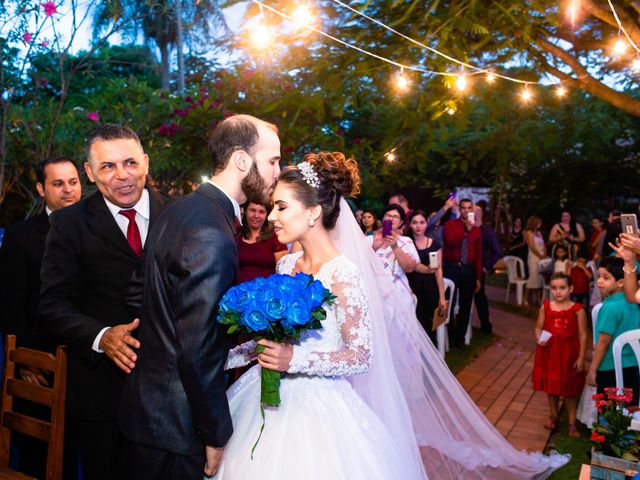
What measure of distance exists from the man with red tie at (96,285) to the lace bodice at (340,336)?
563mm

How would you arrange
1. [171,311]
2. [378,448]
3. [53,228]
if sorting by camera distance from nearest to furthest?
[171,311]
[378,448]
[53,228]

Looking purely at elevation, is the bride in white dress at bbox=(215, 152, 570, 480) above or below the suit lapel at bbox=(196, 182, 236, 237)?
below

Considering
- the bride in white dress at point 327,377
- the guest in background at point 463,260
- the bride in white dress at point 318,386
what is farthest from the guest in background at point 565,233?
the bride in white dress at point 318,386

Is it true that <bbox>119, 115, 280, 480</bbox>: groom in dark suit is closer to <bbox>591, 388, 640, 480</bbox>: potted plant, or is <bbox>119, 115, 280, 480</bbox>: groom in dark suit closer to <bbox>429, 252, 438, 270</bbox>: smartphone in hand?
<bbox>591, 388, 640, 480</bbox>: potted plant

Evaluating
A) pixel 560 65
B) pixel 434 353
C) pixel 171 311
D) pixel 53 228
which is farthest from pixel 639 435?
pixel 560 65

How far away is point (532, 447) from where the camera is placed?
189 inches

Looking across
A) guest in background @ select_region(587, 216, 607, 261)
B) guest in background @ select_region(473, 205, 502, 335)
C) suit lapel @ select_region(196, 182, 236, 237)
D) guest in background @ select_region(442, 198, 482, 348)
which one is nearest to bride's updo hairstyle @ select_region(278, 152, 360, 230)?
suit lapel @ select_region(196, 182, 236, 237)

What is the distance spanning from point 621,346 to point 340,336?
2.74 meters

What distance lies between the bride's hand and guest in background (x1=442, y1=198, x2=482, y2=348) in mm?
6212

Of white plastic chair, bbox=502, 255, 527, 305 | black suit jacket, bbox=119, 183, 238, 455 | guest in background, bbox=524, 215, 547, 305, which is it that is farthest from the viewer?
white plastic chair, bbox=502, 255, 527, 305

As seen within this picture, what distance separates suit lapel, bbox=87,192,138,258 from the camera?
2.65 metres

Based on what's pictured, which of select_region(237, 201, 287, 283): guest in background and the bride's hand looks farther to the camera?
select_region(237, 201, 287, 283): guest in background

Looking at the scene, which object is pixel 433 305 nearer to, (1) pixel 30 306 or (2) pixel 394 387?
(2) pixel 394 387

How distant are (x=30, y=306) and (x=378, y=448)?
2057mm
